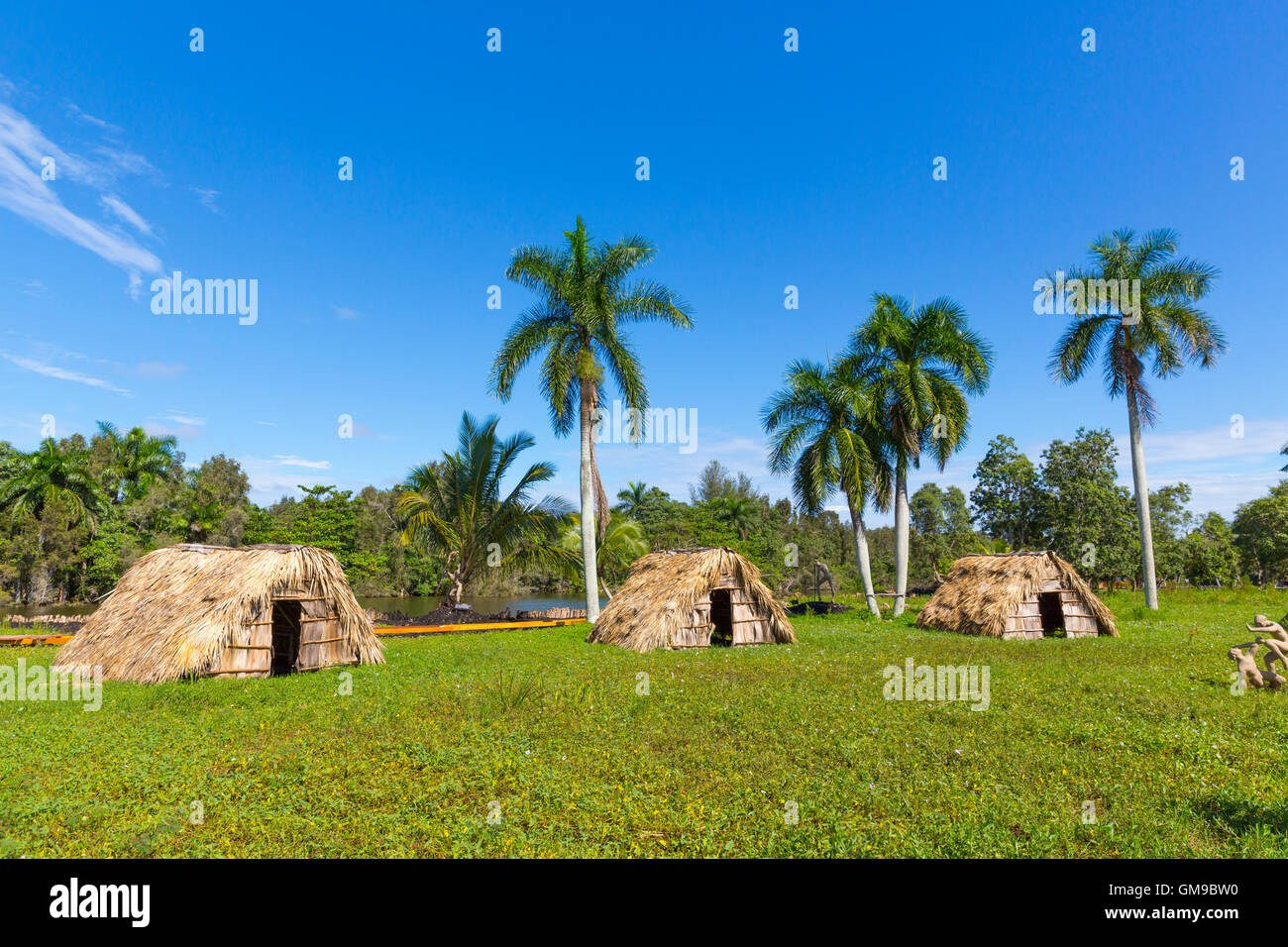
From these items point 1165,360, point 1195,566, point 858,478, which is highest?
point 1165,360

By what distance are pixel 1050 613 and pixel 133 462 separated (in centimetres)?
5152

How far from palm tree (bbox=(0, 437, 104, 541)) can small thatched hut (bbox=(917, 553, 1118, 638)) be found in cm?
4588

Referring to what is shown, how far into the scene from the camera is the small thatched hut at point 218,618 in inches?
455

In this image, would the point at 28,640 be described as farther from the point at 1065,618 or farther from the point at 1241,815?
the point at 1065,618

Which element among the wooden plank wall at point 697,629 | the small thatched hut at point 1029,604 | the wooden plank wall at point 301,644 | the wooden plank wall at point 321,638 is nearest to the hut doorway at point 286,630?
the wooden plank wall at point 301,644

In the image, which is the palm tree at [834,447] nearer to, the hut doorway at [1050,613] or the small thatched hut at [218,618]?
the hut doorway at [1050,613]

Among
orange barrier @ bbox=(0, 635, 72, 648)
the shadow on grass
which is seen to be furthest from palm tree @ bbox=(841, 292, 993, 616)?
orange barrier @ bbox=(0, 635, 72, 648)

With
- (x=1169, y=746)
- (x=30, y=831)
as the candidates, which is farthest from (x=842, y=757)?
(x=30, y=831)

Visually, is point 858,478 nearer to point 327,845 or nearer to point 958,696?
point 958,696

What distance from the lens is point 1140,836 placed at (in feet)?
16.6

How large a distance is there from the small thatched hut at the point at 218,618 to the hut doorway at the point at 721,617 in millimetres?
8891

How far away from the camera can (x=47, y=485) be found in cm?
3731

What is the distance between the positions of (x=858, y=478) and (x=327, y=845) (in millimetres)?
20399

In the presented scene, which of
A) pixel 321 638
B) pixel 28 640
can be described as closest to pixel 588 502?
pixel 321 638
